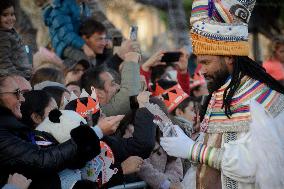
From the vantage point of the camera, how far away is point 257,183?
14.6ft

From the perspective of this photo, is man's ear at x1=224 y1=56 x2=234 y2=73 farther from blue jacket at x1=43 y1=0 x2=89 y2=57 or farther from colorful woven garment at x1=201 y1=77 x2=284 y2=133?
blue jacket at x1=43 y1=0 x2=89 y2=57

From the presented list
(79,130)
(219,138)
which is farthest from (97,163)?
(219,138)

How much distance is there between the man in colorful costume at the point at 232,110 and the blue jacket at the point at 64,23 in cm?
413

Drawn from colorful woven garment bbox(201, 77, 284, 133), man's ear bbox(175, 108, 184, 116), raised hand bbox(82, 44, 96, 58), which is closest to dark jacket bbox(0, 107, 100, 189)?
colorful woven garment bbox(201, 77, 284, 133)

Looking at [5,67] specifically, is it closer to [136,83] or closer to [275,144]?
[136,83]

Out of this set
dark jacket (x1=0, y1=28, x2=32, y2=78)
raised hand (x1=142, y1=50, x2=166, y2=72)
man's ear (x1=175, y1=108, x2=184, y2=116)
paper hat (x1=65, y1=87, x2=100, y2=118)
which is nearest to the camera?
paper hat (x1=65, y1=87, x2=100, y2=118)

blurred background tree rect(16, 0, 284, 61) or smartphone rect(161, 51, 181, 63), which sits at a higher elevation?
smartphone rect(161, 51, 181, 63)

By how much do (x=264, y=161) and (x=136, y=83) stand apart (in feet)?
7.75

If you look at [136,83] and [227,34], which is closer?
[227,34]

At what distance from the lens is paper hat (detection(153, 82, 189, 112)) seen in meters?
7.70

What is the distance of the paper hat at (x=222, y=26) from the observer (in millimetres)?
4719

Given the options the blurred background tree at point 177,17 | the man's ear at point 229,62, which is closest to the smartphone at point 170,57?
the man's ear at point 229,62

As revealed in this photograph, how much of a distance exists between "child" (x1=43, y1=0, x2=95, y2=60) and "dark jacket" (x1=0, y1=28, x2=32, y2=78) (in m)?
1.80

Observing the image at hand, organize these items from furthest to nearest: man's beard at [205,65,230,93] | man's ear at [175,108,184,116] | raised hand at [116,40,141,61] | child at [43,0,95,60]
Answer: child at [43,0,95,60]
man's ear at [175,108,184,116]
raised hand at [116,40,141,61]
man's beard at [205,65,230,93]
